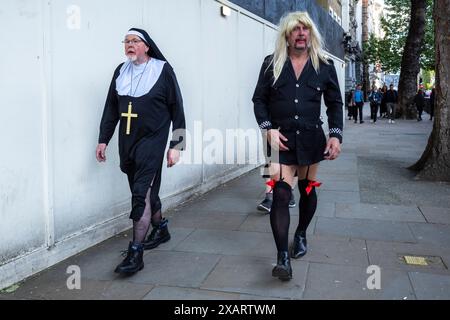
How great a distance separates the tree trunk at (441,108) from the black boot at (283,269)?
5261 millimetres

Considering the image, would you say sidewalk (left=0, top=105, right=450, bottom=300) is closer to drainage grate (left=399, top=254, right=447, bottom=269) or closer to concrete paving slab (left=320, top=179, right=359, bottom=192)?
drainage grate (left=399, top=254, right=447, bottom=269)

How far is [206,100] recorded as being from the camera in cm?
734

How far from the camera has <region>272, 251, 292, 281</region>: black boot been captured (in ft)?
11.8

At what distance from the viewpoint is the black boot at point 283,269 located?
11.8 feet

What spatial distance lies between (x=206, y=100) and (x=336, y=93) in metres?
3.55

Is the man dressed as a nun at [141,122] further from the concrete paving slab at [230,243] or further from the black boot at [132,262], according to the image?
the concrete paving slab at [230,243]

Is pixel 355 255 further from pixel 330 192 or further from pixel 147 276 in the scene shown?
pixel 330 192

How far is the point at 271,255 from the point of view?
439cm

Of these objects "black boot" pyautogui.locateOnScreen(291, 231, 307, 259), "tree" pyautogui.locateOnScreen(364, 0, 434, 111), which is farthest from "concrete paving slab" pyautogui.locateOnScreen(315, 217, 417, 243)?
"tree" pyautogui.locateOnScreen(364, 0, 434, 111)

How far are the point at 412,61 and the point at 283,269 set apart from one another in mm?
23728

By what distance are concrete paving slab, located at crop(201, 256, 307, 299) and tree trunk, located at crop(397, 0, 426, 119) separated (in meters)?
22.1

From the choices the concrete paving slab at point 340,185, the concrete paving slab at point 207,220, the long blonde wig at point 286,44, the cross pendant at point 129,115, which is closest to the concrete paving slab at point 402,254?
the concrete paving slab at point 207,220

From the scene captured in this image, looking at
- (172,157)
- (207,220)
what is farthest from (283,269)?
(207,220)
